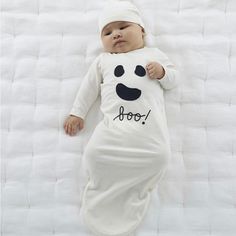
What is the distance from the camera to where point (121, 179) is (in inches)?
48.0

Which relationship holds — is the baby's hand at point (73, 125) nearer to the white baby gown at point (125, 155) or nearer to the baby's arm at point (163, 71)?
the white baby gown at point (125, 155)

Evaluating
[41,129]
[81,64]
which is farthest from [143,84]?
[41,129]

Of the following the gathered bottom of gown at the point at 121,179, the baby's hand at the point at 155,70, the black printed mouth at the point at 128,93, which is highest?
the baby's hand at the point at 155,70

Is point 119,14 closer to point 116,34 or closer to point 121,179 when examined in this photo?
point 116,34

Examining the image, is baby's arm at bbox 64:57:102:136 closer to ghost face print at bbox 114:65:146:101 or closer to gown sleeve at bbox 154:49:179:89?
ghost face print at bbox 114:65:146:101

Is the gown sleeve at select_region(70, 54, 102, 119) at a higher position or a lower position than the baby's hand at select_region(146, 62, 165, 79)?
lower

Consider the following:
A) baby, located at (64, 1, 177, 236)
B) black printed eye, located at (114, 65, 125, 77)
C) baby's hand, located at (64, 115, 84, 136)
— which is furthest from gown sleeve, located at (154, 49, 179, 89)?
baby's hand, located at (64, 115, 84, 136)

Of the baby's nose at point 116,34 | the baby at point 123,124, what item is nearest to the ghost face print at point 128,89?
the baby at point 123,124

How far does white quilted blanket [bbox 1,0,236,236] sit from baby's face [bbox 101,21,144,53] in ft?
0.20

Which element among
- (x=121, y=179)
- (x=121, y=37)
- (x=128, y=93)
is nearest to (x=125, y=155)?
(x=121, y=179)

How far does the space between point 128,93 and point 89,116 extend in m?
0.15

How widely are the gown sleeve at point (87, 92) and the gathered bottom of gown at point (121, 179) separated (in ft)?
0.47

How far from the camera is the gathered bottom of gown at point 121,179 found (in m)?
1.21

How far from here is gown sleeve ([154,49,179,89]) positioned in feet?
4.32
